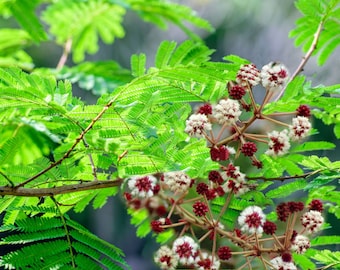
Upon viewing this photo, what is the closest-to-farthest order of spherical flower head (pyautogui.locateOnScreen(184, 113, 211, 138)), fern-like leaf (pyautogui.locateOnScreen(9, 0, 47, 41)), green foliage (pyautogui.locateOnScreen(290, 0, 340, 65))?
spherical flower head (pyautogui.locateOnScreen(184, 113, 211, 138)) < green foliage (pyautogui.locateOnScreen(290, 0, 340, 65)) < fern-like leaf (pyautogui.locateOnScreen(9, 0, 47, 41))

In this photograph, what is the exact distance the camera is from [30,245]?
2.89 feet

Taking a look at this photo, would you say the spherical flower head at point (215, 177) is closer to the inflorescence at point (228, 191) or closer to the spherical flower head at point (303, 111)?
the inflorescence at point (228, 191)

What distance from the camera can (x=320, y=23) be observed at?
113cm

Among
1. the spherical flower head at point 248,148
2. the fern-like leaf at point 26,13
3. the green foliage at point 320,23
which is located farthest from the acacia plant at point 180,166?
the fern-like leaf at point 26,13

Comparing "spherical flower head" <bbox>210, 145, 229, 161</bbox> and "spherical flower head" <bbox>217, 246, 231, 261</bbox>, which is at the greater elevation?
"spherical flower head" <bbox>210, 145, 229, 161</bbox>

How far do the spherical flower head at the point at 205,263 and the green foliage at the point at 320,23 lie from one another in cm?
47

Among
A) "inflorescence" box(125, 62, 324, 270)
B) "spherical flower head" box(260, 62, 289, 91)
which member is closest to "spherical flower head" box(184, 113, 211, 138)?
"inflorescence" box(125, 62, 324, 270)

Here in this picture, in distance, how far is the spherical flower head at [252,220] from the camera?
0.88 meters

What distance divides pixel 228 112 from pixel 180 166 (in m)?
0.13

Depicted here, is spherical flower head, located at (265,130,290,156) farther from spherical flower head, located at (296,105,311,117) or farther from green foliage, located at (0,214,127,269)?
green foliage, located at (0,214,127,269)

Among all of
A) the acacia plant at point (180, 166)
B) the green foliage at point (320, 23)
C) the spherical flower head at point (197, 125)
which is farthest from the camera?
the green foliage at point (320, 23)

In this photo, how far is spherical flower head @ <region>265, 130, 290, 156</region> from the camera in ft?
2.97

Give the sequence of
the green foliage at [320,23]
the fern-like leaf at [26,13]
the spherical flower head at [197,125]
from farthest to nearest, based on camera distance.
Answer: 1. the fern-like leaf at [26,13]
2. the green foliage at [320,23]
3. the spherical flower head at [197,125]

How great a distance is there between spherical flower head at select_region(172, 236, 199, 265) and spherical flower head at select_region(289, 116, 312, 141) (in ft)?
0.71
